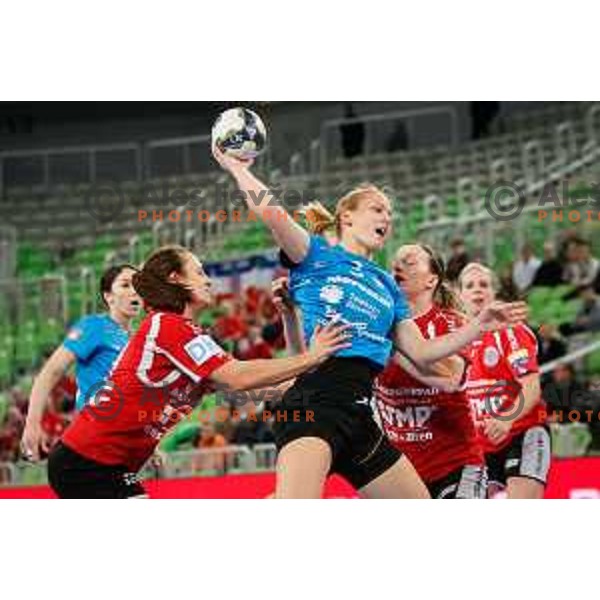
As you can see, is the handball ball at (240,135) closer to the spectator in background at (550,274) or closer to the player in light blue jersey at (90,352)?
the player in light blue jersey at (90,352)

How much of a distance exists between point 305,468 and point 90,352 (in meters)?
1.97

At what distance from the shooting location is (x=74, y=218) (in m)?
10.4

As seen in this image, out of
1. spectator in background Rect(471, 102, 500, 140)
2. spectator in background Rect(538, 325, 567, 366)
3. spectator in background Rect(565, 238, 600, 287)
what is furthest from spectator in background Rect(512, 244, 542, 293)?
spectator in background Rect(471, 102, 500, 140)

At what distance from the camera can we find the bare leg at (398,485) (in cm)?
904

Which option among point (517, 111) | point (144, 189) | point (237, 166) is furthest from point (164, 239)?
point (517, 111)

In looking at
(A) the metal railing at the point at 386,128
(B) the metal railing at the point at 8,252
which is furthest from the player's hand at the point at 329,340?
(B) the metal railing at the point at 8,252

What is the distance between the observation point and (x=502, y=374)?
10.2 m

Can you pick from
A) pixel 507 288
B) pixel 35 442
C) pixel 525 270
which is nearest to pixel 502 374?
pixel 507 288

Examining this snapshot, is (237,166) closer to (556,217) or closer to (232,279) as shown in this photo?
(232,279)

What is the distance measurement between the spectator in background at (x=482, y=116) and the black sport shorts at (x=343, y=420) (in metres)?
1.77

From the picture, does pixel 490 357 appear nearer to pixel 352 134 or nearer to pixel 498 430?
pixel 498 430

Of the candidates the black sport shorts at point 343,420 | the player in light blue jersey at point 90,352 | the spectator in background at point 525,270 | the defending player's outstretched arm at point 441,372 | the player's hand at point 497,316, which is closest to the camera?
the player's hand at point 497,316

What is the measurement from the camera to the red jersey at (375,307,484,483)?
31.9ft

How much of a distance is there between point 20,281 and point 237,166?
74.8 inches
